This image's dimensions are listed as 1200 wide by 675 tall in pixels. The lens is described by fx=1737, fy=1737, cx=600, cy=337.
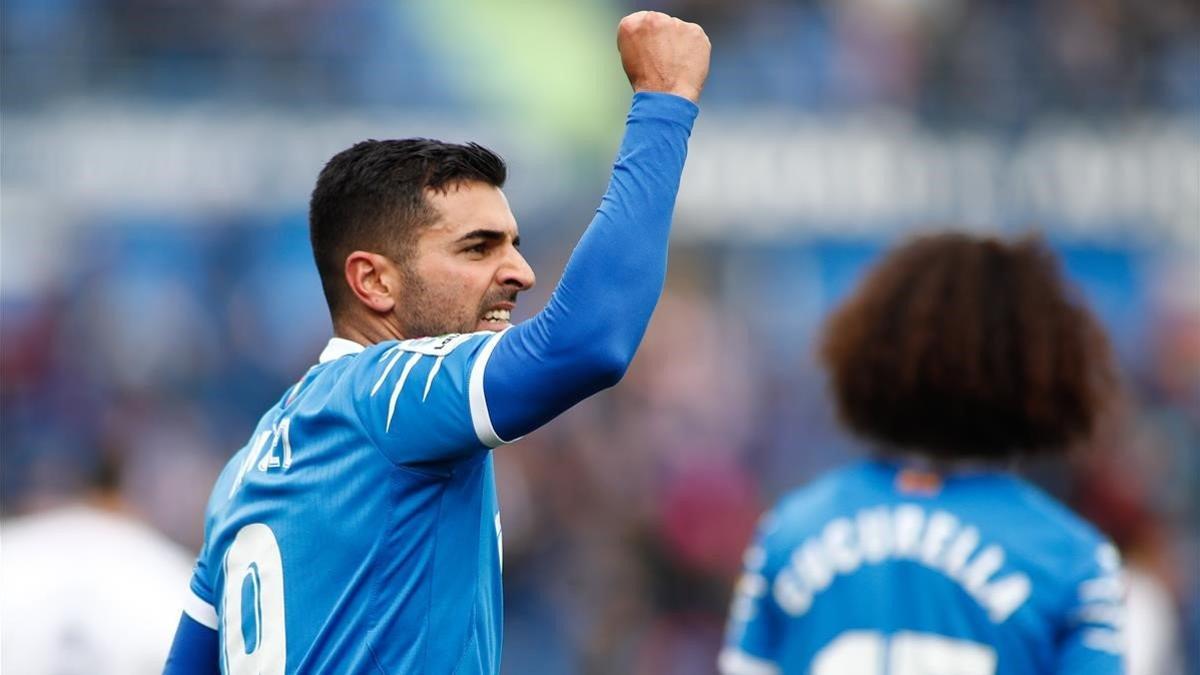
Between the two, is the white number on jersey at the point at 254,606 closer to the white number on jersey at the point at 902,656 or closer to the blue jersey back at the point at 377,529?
the blue jersey back at the point at 377,529

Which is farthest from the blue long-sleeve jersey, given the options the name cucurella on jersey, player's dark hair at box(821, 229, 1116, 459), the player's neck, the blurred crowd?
the blurred crowd

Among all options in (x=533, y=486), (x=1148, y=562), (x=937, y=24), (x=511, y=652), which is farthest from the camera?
(x=937, y=24)

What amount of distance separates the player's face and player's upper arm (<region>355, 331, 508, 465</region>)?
6.5 inches

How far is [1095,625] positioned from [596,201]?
37.3ft

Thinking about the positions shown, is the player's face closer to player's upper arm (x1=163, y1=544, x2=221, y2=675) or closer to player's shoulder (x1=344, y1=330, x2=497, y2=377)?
player's shoulder (x1=344, y1=330, x2=497, y2=377)

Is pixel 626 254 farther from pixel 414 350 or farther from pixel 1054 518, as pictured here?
pixel 1054 518

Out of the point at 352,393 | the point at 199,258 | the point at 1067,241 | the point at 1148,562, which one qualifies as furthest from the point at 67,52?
the point at 352,393

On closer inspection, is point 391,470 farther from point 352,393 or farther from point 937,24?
point 937,24

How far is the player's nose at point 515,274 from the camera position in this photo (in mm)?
3219

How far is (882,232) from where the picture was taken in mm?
→ 15797

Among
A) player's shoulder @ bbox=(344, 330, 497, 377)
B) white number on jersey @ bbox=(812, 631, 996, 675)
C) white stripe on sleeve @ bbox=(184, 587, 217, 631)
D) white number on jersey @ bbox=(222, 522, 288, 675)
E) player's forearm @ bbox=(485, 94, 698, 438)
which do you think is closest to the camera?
player's forearm @ bbox=(485, 94, 698, 438)

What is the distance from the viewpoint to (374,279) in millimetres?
3268

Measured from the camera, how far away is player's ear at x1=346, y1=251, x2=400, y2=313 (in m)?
3.25

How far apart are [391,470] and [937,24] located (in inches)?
578
